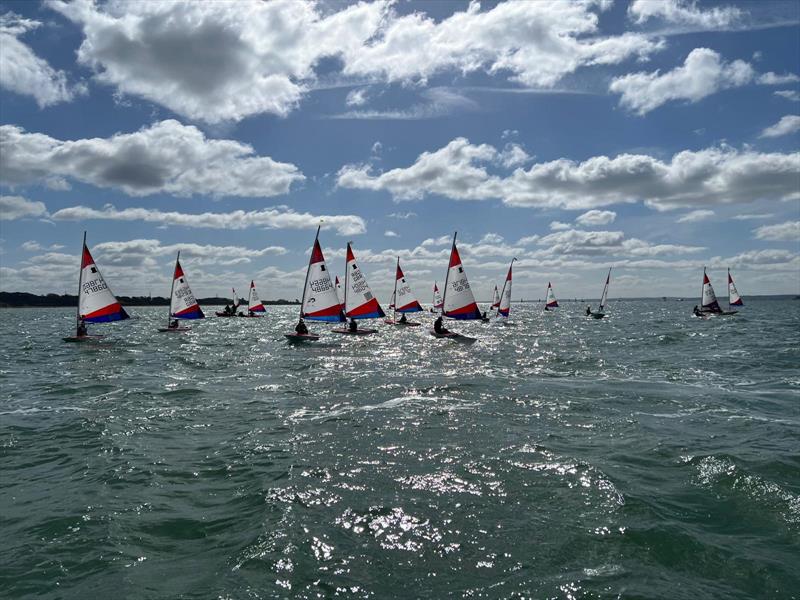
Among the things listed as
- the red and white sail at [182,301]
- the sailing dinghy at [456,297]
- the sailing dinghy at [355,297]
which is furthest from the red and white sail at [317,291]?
the red and white sail at [182,301]

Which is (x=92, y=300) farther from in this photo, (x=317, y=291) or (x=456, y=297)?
(x=456, y=297)

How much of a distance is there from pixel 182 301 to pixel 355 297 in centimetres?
2247

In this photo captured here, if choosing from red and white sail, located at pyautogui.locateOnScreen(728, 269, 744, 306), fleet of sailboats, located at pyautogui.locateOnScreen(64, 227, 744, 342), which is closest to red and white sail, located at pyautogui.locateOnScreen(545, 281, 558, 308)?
red and white sail, located at pyautogui.locateOnScreen(728, 269, 744, 306)

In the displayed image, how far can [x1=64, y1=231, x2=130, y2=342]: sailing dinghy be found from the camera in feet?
120

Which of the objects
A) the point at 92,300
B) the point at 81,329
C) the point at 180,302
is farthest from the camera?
the point at 180,302

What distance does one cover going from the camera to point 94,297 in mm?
37250

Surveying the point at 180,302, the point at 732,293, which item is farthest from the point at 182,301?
the point at 732,293

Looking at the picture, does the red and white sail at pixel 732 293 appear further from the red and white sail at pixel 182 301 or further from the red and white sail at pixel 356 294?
the red and white sail at pixel 182 301

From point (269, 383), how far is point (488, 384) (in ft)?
28.5

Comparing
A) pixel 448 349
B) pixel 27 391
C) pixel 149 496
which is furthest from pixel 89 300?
pixel 149 496

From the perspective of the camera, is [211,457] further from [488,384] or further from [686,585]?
[488,384]

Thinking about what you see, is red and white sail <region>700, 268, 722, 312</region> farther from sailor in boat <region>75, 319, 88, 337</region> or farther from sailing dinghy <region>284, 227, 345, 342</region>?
sailor in boat <region>75, 319, 88, 337</region>

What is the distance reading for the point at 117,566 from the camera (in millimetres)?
5789

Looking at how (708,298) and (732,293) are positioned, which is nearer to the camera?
(708,298)
